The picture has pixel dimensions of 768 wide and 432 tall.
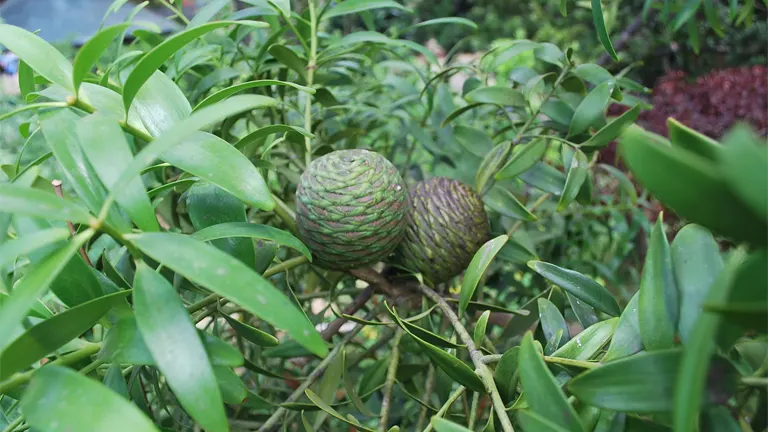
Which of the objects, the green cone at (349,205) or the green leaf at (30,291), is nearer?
the green leaf at (30,291)

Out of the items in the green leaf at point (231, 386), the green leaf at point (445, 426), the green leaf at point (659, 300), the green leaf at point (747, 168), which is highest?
the green leaf at point (747, 168)

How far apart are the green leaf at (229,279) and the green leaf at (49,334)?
1.4 inches

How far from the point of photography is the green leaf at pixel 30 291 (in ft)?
0.52

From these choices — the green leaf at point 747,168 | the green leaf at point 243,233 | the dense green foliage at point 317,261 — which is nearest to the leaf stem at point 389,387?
the dense green foliage at point 317,261

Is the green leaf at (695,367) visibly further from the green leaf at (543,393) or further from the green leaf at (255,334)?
the green leaf at (255,334)

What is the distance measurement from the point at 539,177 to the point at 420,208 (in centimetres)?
10

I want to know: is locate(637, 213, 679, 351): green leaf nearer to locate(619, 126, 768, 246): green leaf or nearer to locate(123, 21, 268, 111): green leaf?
locate(619, 126, 768, 246): green leaf

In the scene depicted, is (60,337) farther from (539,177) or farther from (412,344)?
(539,177)

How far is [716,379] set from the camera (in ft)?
0.54

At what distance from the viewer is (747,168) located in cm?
11

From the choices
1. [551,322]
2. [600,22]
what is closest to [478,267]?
[551,322]

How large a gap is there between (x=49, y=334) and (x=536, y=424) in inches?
6.6

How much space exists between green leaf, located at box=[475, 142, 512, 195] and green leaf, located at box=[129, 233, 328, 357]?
0.29 meters

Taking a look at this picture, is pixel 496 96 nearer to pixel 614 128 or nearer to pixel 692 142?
pixel 614 128
